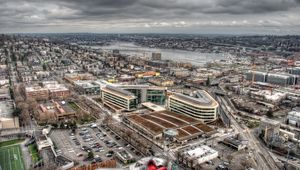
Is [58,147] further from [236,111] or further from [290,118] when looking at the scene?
[290,118]

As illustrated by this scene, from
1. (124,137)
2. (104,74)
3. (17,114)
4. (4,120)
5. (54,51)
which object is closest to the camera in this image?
(124,137)

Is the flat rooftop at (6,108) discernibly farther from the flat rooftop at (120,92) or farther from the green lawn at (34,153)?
the flat rooftop at (120,92)

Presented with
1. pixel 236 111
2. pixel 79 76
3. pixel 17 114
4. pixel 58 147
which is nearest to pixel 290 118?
pixel 236 111

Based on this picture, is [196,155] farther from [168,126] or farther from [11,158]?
[11,158]

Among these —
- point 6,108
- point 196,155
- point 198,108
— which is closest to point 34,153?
point 6,108

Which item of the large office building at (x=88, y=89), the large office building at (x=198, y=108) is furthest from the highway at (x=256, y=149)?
the large office building at (x=88, y=89)

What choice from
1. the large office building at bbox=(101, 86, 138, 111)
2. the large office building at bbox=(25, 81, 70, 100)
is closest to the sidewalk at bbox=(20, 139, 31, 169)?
the large office building at bbox=(101, 86, 138, 111)
